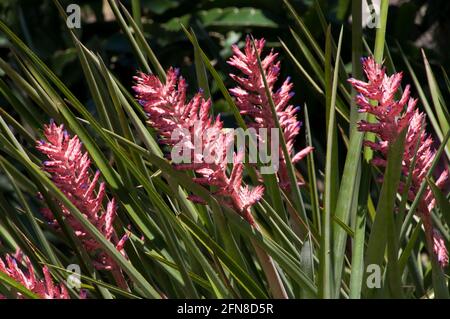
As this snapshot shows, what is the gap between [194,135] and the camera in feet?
2.20

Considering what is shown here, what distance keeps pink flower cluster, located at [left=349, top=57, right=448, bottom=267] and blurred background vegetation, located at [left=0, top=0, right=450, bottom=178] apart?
1.53 meters

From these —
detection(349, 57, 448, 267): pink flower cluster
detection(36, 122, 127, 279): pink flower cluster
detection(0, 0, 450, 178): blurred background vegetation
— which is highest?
detection(0, 0, 450, 178): blurred background vegetation

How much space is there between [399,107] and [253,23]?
1890 millimetres

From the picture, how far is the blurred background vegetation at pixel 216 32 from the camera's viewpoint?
244 cm

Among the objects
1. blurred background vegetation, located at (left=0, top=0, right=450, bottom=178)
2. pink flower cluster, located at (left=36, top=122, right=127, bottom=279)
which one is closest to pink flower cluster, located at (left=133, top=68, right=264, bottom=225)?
pink flower cluster, located at (left=36, top=122, right=127, bottom=279)

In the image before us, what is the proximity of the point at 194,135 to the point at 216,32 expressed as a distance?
2153 mm

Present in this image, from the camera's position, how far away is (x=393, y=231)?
628mm

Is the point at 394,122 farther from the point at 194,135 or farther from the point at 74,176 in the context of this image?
the point at 74,176

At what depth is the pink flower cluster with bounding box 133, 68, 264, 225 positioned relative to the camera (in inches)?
26.3

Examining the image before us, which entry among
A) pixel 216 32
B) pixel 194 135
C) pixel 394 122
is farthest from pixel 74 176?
pixel 216 32

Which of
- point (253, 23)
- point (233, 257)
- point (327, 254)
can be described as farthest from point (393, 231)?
point (253, 23)

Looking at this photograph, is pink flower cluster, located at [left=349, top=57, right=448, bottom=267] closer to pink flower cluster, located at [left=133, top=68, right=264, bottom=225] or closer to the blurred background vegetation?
pink flower cluster, located at [left=133, top=68, right=264, bottom=225]

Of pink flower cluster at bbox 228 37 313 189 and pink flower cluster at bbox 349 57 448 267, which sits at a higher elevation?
pink flower cluster at bbox 228 37 313 189

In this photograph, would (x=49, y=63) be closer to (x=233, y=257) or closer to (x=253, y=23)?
(x=253, y=23)
